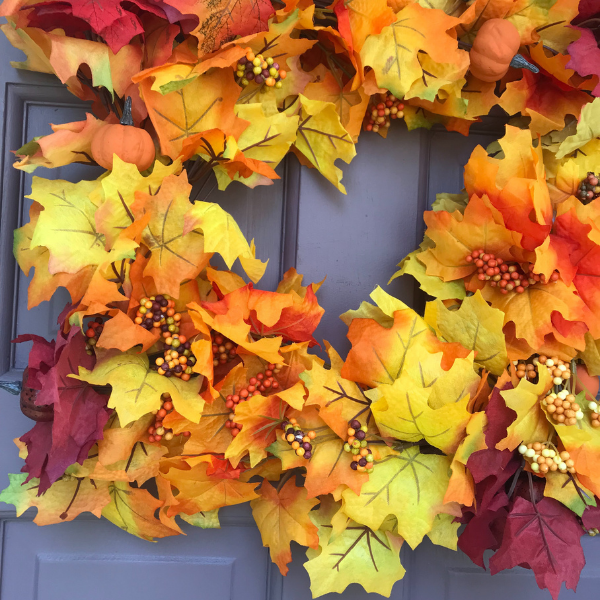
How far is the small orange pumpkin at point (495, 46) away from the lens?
590mm

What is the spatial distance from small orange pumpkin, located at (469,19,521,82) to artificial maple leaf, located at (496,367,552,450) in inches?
14.8

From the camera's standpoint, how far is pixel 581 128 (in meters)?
0.61

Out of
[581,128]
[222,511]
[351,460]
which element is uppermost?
[581,128]

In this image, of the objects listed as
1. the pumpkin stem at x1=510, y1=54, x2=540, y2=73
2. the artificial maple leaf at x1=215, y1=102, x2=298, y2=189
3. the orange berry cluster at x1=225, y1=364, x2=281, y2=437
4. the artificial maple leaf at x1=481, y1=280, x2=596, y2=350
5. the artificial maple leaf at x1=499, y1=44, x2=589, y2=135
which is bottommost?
the orange berry cluster at x1=225, y1=364, x2=281, y2=437

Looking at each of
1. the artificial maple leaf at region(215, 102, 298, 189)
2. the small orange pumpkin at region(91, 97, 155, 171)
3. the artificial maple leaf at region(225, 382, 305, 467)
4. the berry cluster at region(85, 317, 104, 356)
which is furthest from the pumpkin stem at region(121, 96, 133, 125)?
the artificial maple leaf at region(225, 382, 305, 467)

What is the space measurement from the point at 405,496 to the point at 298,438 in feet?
0.48

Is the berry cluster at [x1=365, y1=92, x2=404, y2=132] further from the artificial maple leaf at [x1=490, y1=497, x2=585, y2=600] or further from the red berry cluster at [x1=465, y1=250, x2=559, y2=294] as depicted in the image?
the artificial maple leaf at [x1=490, y1=497, x2=585, y2=600]

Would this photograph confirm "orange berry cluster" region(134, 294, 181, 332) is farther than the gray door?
No

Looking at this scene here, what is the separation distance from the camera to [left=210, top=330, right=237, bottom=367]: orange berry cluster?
23.7 inches

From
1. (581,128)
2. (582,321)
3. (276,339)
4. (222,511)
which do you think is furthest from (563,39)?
(222,511)

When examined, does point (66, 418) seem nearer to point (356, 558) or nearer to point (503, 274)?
point (356, 558)

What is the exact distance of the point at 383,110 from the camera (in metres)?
0.65

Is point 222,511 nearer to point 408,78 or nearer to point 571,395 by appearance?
point 571,395

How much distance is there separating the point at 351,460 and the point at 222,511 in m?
0.24
